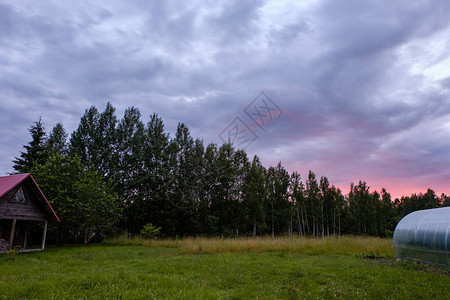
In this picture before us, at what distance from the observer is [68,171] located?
84.0 feet

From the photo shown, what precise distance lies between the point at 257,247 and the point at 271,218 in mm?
29531

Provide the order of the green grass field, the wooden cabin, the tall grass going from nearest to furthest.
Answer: the green grass field → the tall grass → the wooden cabin

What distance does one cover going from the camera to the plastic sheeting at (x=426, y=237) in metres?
11.7

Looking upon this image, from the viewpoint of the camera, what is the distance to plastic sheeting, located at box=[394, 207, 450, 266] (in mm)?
11727

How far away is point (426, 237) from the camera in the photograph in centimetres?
1267

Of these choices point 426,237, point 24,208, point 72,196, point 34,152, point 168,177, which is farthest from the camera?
point 168,177

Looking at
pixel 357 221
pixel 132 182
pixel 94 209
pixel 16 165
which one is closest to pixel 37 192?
pixel 94 209

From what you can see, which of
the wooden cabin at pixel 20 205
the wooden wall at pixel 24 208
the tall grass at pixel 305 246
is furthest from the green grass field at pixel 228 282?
the wooden wall at pixel 24 208

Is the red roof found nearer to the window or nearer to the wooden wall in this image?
the wooden wall

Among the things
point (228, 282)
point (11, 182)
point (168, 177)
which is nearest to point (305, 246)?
point (228, 282)

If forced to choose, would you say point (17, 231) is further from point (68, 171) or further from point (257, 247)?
point (257, 247)

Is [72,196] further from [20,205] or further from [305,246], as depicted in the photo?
[305,246]

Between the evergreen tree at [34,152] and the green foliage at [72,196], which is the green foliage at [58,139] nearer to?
the evergreen tree at [34,152]

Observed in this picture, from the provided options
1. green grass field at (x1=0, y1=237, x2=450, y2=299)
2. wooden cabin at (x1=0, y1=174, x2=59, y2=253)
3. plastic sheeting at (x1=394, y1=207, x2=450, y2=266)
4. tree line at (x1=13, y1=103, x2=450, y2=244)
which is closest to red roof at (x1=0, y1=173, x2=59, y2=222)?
wooden cabin at (x1=0, y1=174, x2=59, y2=253)
